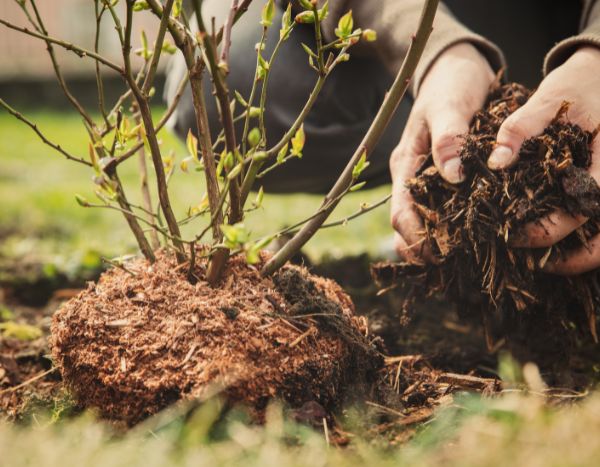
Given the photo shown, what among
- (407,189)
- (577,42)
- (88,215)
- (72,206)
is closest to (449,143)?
(407,189)

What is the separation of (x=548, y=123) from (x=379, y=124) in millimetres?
458

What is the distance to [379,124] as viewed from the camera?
56.3 inches

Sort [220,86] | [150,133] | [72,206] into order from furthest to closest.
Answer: [72,206] → [150,133] → [220,86]

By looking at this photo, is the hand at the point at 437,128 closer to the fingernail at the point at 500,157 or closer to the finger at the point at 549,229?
the fingernail at the point at 500,157

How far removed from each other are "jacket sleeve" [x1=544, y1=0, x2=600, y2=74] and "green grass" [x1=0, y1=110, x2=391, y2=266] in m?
1.37

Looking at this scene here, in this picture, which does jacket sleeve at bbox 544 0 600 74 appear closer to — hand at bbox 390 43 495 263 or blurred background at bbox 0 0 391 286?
hand at bbox 390 43 495 263

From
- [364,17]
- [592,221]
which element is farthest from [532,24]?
[592,221]

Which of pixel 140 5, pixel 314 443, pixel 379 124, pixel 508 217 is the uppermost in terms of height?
pixel 140 5

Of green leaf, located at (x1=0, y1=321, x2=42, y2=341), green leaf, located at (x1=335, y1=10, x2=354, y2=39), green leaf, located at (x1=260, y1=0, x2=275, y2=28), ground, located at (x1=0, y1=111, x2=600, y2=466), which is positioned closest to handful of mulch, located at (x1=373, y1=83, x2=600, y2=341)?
ground, located at (x1=0, y1=111, x2=600, y2=466)

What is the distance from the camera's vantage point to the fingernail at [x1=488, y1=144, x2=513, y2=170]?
154 centimetres

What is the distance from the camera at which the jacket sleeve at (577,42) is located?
179cm

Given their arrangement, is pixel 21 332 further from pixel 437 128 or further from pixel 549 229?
pixel 549 229

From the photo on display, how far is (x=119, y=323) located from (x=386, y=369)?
0.64 m

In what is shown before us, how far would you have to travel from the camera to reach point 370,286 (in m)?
2.70
